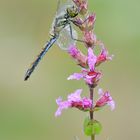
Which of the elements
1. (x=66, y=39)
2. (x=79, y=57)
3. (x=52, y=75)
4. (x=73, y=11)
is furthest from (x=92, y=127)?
(x=52, y=75)

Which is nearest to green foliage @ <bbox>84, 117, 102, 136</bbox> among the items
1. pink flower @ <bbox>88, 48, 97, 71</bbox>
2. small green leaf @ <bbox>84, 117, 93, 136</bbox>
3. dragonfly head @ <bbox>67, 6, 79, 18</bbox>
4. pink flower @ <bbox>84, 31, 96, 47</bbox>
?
small green leaf @ <bbox>84, 117, 93, 136</bbox>

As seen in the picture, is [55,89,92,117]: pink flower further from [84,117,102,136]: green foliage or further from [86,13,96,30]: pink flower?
[86,13,96,30]: pink flower

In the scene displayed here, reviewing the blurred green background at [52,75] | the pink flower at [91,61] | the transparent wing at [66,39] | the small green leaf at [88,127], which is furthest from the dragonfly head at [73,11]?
the blurred green background at [52,75]

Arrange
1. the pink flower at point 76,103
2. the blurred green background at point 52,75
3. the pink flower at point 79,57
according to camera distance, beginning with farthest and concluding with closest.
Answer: the blurred green background at point 52,75
the pink flower at point 79,57
the pink flower at point 76,103

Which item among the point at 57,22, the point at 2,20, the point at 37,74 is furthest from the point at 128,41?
the point at 57,22

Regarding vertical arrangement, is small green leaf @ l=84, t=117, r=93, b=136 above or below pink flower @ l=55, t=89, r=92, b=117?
below

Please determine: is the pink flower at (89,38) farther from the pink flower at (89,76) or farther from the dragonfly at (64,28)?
the dragonfly at (64,28)

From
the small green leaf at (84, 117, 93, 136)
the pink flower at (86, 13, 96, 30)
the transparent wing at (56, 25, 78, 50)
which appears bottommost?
the small green leaf at (84, 117, 93, 136)

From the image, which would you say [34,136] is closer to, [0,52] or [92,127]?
[0,52]
